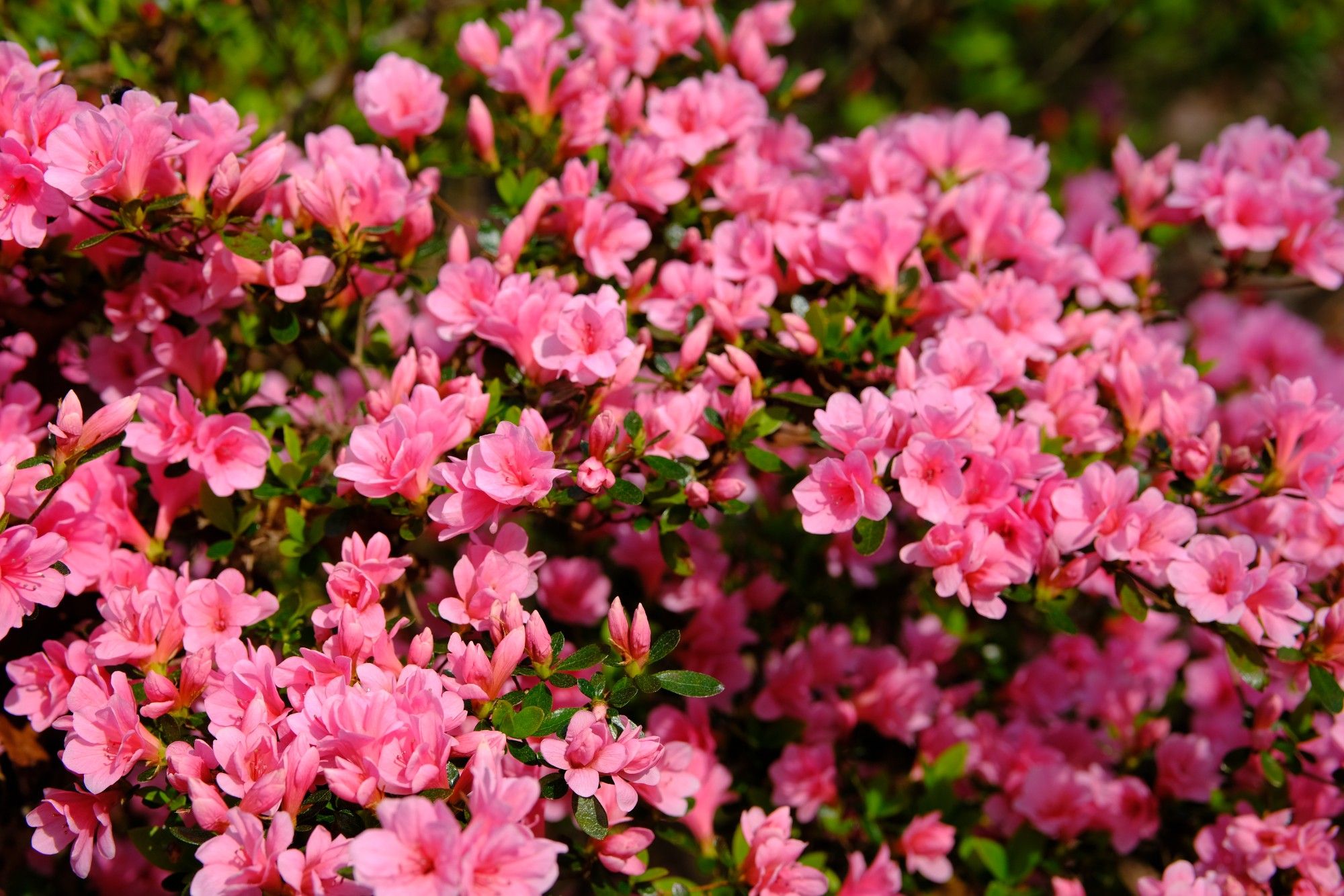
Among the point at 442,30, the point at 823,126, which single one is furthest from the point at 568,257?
the point at 823,126

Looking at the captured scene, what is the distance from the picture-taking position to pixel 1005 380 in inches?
72.0

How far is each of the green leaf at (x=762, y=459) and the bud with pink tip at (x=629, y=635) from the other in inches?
14.1

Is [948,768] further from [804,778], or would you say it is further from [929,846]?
[804,778]

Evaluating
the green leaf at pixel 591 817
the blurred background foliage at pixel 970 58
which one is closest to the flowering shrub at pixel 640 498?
the green leaf at pixel 591 817

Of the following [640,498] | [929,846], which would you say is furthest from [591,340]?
[929,846]

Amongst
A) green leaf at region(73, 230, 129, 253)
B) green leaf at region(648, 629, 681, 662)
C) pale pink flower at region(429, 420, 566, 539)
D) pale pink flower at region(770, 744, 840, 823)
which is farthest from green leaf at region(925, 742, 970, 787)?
green leaf at region(73, 230, 129, 253)

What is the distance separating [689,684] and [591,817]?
0.23 metres

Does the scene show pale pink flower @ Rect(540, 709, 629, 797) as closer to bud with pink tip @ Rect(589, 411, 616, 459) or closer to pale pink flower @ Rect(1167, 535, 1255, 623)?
bud with pink tip @ Rect(589, 411, 616, 459)

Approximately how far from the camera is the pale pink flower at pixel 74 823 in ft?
5.01

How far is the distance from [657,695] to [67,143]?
4.97 feet

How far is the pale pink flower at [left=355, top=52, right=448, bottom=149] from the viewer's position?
2029 mm

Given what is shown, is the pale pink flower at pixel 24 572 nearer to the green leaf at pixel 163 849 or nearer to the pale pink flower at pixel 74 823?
the pale pink flower at pixel 74 823

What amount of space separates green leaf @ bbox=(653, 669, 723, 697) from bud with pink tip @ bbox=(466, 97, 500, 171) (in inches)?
46.2

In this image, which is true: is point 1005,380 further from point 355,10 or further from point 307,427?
point 355,10
